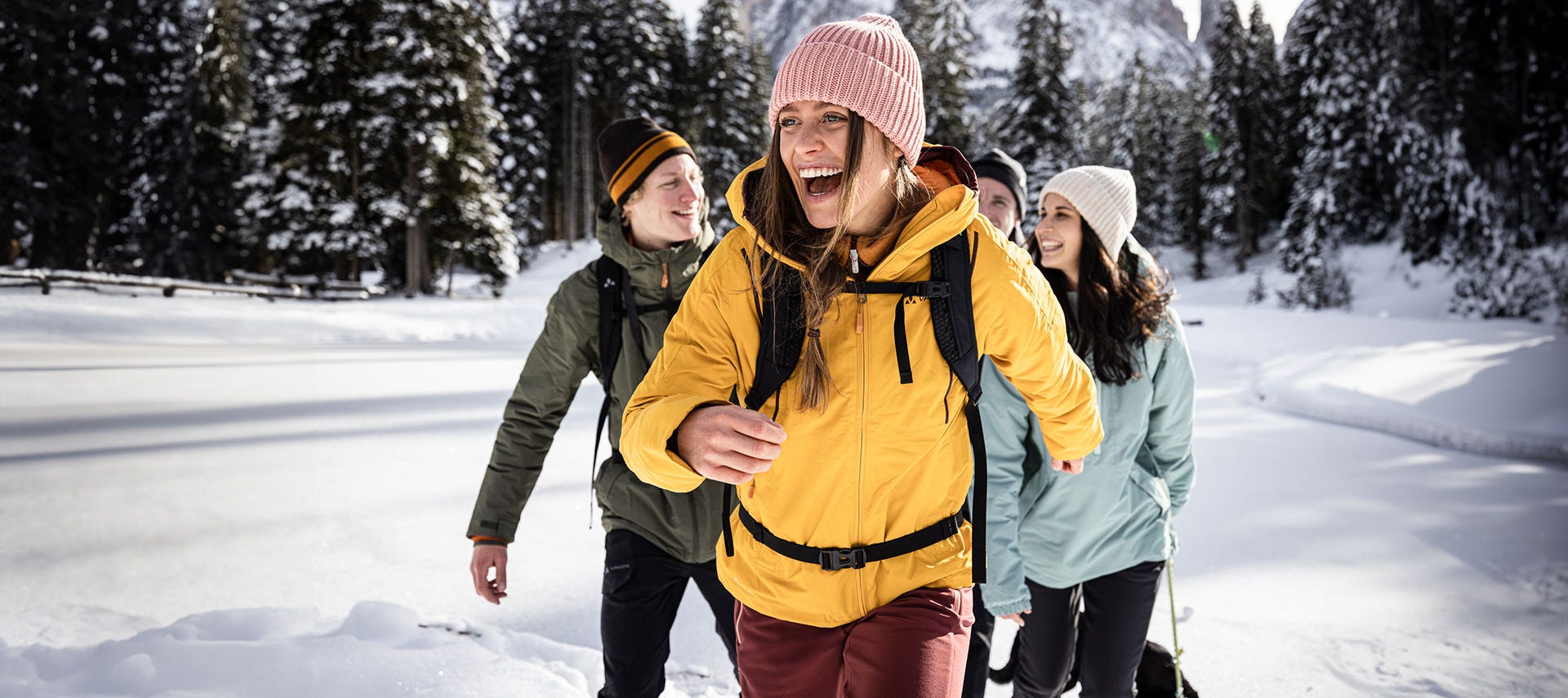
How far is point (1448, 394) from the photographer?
1005 cm

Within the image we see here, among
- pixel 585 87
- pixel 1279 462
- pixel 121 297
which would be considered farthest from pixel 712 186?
pixel 1279 462

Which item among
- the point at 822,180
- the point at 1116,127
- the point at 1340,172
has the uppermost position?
the point at 1116,127

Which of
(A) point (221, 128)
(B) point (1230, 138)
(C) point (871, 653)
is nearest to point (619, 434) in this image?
(C) point (871, 653)

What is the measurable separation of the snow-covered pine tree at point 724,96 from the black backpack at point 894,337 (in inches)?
1391

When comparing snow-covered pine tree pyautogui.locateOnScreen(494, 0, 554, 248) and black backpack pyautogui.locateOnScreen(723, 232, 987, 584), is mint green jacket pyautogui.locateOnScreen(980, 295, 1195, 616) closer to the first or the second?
black backpack pyautogui.locateOnScreen(723, 232, 987, 584)

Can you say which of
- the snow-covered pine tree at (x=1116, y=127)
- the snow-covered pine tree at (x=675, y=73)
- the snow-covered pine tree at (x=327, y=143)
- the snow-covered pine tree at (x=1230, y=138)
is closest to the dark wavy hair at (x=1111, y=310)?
the snow-covered pine tree at (x=327, y=143)

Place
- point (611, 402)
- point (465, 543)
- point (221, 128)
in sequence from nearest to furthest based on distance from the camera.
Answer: point (611, 402) < point (465, 543) < point (221, 128)

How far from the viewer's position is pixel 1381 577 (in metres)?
4.92

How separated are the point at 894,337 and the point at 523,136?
40.4 meters

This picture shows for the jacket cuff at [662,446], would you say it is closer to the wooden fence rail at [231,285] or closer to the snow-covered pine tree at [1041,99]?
the wooden fence rail at [231,285]

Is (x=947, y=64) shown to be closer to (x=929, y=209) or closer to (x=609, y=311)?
(x=609, y=311)

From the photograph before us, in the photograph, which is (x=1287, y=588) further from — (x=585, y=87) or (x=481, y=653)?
(x=585, y=87)

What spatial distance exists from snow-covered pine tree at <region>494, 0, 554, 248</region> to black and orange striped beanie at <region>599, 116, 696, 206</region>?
36454mm

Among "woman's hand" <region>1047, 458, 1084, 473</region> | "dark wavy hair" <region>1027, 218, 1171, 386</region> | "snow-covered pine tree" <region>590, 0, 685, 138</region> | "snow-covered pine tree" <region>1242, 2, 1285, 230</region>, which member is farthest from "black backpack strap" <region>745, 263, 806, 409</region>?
"snow-covered pine tree" <region>1242, 2, 1285, 230</region>
